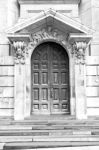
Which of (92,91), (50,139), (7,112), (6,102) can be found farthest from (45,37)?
(50,139)

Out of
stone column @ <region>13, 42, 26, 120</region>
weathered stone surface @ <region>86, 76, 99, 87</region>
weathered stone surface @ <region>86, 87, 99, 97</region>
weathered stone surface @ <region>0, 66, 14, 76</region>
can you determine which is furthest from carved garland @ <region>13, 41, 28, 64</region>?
weathered stone surface @ <region>86, 87, 99, 97</region>

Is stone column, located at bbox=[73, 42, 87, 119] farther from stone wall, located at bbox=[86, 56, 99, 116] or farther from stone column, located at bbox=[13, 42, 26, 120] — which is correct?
stone column, located at bbox=[13, 42, 26, 120]

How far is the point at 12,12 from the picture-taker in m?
12.1

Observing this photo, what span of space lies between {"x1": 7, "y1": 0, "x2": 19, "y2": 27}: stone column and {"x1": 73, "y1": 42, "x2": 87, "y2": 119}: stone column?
11.8 ft

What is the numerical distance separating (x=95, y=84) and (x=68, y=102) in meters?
1.66

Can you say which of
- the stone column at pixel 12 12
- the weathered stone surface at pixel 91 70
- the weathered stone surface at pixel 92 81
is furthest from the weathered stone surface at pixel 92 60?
the stone column at pixel 12 12

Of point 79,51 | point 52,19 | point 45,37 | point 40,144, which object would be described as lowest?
point 40,144

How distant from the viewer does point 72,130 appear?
→ 30.5ft

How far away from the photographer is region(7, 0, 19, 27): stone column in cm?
1195

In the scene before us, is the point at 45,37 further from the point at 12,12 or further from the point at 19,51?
the point at 12,12

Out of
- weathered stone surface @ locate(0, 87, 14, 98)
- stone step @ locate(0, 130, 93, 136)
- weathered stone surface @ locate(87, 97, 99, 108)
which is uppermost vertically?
weathered stone surface @ locate(0, 87, 14, 98)

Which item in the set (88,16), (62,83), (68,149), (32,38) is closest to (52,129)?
(68,149)

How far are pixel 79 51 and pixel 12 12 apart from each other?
4.19m

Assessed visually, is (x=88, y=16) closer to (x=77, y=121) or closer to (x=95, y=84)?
(x=95, y=84)
